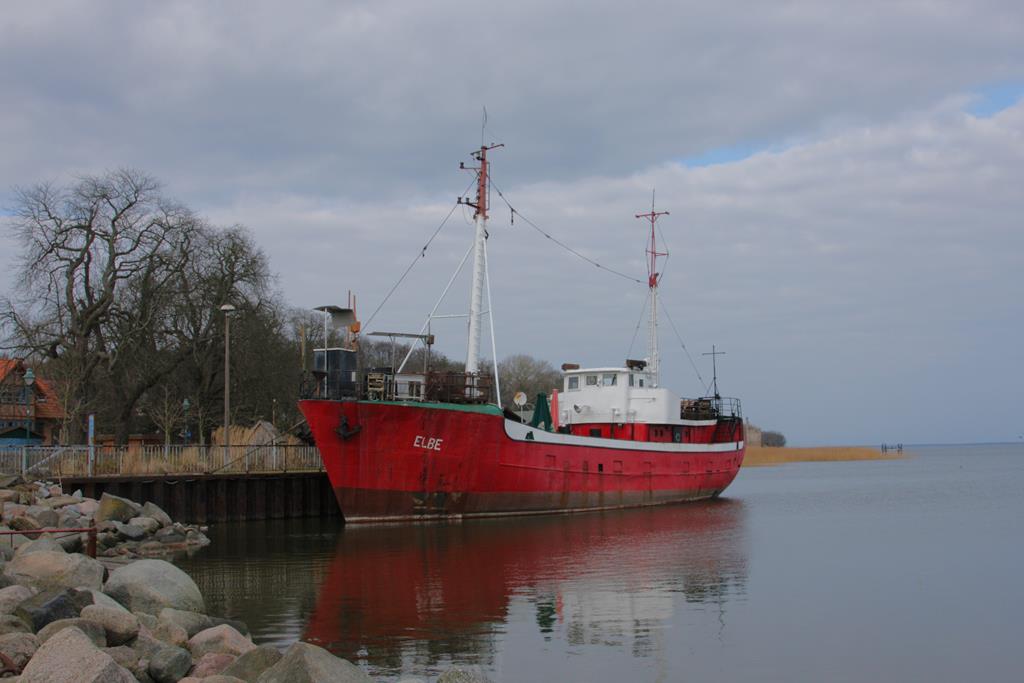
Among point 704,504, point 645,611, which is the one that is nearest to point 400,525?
point 645,611

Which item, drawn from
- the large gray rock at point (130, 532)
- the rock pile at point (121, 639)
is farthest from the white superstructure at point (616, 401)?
the rock pile at point (121, 639)

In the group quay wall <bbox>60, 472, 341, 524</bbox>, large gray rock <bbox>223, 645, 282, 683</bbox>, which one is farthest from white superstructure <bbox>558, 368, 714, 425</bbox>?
large gray rock <bbox>223, 645, 282, 683</bbox>

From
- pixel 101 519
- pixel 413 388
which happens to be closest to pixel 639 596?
pixel 413 388

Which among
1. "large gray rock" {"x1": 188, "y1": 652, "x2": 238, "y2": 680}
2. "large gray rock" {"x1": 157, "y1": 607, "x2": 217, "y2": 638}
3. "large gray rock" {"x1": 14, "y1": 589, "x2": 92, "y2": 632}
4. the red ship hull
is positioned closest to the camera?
"large gray rock" {"x1": 188, "y1": 652, "x2": 238, "y2": 680}

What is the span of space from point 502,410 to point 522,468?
2.15 m

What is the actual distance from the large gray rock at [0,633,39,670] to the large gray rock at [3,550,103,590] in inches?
128

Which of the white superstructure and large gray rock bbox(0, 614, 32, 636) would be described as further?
the white superstructure

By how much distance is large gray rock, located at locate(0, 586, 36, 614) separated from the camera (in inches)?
406

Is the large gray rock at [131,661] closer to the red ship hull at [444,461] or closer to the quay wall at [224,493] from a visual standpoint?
the red ship hull at [444,461]

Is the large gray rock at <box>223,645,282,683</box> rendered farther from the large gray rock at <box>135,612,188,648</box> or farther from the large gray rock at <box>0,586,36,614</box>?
the large gray rock at <box>0,586,36,614</box>

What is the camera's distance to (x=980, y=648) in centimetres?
1391

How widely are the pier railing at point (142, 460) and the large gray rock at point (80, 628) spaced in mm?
19235

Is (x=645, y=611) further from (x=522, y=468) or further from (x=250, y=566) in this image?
(x=522, y=468)

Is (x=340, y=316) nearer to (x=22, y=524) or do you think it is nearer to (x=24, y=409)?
(x=22, y=524)
